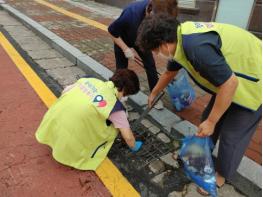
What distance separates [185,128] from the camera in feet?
9.91

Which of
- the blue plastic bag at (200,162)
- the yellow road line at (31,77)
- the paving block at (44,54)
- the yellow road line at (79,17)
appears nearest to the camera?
the blue plastic bag at (200,162)

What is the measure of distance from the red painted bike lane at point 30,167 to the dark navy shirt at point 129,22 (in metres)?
1.32

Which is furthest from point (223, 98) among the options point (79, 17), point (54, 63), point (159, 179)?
point (79, 17)

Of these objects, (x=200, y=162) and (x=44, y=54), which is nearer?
(x=200, y=162)

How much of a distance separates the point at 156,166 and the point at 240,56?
4.29 ft

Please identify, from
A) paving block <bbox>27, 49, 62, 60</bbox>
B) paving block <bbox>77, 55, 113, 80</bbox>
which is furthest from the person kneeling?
paving block <bbox>27, 49, 62, 60</bbox>

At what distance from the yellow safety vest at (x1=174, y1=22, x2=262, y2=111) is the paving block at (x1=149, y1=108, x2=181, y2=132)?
124 centimetres

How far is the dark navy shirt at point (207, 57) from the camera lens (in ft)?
5.47

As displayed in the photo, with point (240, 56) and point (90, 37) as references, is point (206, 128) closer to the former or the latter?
point (240, 56)

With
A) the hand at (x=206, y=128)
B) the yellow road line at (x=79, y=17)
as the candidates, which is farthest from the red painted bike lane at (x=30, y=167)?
the yellow road line at (x=79, y=17)

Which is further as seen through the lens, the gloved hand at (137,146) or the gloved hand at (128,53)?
the gloved hand at (128,53)

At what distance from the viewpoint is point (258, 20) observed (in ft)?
19.8

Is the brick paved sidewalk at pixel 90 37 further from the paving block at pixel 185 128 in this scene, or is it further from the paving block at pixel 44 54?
the paving block at pixel 44 54

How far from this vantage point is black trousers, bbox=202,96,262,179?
6.77ft
